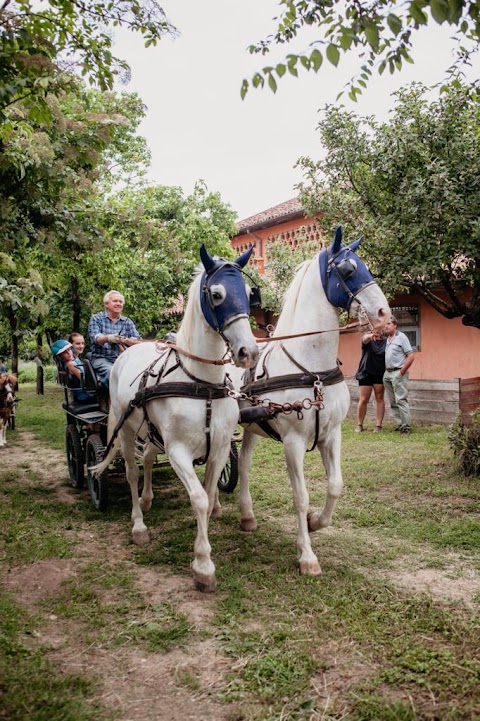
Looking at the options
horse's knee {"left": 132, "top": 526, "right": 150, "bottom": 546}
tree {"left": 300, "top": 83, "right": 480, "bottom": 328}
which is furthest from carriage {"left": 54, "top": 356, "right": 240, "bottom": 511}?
tree {"left": 300, "top": 83, "right": 480, "bottom": 328}

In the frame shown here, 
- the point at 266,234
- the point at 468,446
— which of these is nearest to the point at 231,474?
the point at 468,446

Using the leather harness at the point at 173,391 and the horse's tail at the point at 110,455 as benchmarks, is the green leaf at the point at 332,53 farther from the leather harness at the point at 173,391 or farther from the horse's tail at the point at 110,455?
the horse's tail at the point at 110,455

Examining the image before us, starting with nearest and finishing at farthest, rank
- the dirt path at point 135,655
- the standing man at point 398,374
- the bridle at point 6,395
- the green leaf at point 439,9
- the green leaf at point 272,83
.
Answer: the green leaf at point 439,9 → the dirt path at point 135,655 → the green leaf at point 272,83 → the standing man at point 398,374 → the bridle at point 6,395

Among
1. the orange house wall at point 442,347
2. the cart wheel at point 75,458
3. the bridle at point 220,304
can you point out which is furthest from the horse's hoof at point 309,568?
the orange house wall at point 442,347

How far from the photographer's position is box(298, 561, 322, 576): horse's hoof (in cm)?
415

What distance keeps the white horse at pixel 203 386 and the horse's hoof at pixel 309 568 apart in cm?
68

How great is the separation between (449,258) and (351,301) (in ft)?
13.6

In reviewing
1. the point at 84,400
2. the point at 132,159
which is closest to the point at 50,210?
the point at 84,400

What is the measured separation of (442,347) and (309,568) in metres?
9.21

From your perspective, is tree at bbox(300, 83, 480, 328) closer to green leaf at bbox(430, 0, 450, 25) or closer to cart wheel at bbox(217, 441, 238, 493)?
cart wheel at bbox(217, 441, 238, 493)

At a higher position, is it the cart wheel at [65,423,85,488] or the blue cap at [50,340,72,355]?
the blue cap at [50,340,72,355]

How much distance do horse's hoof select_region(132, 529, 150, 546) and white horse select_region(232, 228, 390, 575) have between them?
57.9 inches

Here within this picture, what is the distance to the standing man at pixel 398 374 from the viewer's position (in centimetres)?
987

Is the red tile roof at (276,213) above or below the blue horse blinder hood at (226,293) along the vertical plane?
above
